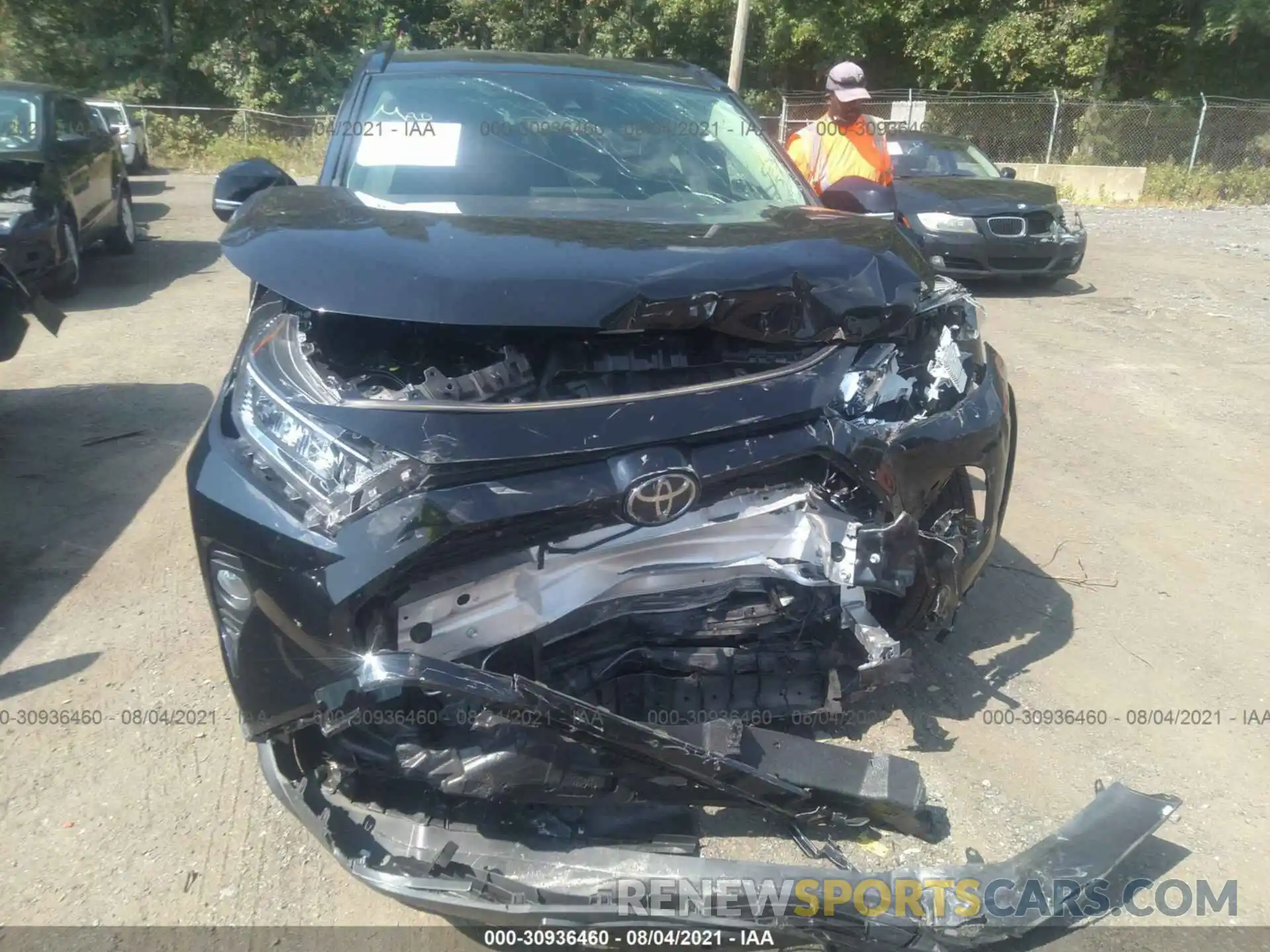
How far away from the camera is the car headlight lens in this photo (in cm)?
941

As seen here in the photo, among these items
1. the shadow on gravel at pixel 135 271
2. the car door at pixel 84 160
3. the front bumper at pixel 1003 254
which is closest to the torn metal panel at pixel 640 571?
the shadow on gravel at pixel 135 271

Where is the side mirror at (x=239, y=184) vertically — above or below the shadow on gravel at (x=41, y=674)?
above

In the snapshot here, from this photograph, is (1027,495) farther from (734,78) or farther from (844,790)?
(734,78)

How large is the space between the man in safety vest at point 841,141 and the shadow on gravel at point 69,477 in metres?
3.50

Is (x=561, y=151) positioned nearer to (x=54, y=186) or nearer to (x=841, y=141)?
(x=841, y=141)

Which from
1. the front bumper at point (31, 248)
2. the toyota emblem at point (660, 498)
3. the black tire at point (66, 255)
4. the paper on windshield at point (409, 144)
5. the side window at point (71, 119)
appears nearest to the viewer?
the toyota emblem at point (660, 498)

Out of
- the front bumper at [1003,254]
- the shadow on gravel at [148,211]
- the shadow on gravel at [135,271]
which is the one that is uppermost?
the front bumper at [1003,254]

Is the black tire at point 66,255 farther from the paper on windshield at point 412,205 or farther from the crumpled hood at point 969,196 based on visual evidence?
the crumpled hood at point 969,196

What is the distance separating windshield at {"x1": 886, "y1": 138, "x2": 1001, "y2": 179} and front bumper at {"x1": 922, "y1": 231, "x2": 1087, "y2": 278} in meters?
1.46

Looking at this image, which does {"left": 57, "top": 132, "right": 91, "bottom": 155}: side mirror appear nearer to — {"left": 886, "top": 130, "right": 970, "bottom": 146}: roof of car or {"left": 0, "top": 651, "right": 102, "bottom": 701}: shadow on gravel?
{"left": 0, "top": 651, "right": 102, "bottom": 701}: shadow on gravel

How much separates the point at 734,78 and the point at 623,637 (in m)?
16.0

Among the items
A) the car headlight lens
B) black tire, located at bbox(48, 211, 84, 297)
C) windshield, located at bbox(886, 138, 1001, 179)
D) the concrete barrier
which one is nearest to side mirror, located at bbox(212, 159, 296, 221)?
black tire, located at bbox(48, 211, 84, 297)

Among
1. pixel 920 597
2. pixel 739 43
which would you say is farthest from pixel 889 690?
pixel 739 43

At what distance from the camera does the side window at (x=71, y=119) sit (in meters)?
8.47
